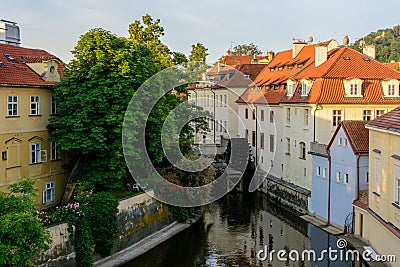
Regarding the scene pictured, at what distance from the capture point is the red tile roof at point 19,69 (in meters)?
20.0

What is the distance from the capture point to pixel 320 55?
30469mm

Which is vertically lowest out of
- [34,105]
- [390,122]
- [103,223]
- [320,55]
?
[103,223]

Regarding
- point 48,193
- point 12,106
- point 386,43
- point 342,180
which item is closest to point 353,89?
point 342,180

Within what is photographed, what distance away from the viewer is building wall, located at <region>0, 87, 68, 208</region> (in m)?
19.7

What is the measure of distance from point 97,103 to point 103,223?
16.9 ft

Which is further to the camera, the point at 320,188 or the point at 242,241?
the point at 320,188

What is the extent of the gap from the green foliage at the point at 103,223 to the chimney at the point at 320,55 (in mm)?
17390

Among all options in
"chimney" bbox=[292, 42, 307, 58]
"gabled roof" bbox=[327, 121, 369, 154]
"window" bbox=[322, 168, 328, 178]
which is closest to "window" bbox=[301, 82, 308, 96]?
"window" bbox=[322, 168, 328, 178]

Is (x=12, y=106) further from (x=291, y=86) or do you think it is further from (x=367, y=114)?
(x=367, y=114)

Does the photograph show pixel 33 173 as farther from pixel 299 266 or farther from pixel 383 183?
pixel 383 183

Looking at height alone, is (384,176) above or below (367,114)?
below

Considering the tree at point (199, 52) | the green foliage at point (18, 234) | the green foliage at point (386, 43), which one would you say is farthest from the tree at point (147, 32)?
the green foliage at point (386, 43)

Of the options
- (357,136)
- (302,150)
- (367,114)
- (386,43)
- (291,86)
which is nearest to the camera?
(357,136)

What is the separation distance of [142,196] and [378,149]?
33.3 ft
